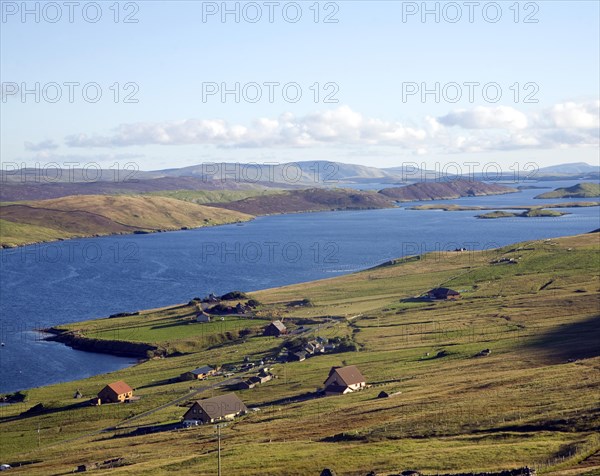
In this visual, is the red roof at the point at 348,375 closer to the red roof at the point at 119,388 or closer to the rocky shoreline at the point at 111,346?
the red roof at the point at 119,388

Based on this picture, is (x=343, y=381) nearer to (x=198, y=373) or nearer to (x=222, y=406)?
(x=222, y=406)

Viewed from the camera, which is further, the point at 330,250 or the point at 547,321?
the point at 330,250

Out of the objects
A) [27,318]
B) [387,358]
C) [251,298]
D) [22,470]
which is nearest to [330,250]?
[251,298]

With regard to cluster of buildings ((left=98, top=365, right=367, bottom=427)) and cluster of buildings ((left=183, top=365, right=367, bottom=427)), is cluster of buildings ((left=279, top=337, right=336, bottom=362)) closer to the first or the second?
cluster of buildings ((left=98, top=365, right=367, bottom=427))

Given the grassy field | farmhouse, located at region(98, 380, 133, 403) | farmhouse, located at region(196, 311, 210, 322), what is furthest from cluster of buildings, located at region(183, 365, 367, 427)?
farmhouse, located at region(196, 311, 210, 322)

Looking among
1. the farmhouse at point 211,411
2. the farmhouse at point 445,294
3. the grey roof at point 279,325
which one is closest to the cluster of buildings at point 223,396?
the farmhouse at point 211,411

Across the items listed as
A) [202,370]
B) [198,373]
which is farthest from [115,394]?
[202,370]

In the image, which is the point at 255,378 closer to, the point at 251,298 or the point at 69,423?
the point at 69,423
